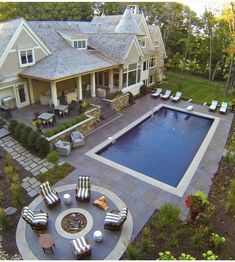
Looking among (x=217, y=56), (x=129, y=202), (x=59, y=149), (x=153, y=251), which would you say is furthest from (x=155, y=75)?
(x=153, y=251)

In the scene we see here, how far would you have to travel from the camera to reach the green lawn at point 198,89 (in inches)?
1137

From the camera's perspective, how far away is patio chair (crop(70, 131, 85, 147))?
16.8 metres

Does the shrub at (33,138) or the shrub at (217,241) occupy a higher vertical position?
the shrub at (33,138)

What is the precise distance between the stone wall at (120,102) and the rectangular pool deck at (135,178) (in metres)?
3.20

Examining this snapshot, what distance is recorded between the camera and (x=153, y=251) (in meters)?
9.48

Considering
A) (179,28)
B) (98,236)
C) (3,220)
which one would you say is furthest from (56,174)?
(179,28)

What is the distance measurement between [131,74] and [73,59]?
7.94m

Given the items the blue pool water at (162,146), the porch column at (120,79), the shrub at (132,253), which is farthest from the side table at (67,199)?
the porch column at (120,79)

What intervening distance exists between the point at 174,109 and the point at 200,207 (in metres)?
16.2

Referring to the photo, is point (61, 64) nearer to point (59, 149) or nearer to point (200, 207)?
point (59, 149)

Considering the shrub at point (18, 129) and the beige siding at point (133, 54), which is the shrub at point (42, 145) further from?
the beige siding at point (133, 54)

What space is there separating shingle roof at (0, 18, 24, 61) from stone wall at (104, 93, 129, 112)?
1006 cm

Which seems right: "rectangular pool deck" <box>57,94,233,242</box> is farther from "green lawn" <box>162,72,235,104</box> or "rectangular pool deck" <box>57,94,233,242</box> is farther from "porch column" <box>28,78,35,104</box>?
"green lawn" <box>162,72,235,104</box>

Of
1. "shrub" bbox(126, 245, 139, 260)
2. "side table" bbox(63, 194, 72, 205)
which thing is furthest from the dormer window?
"shrub" bbox(126, 245, 139, 260)
